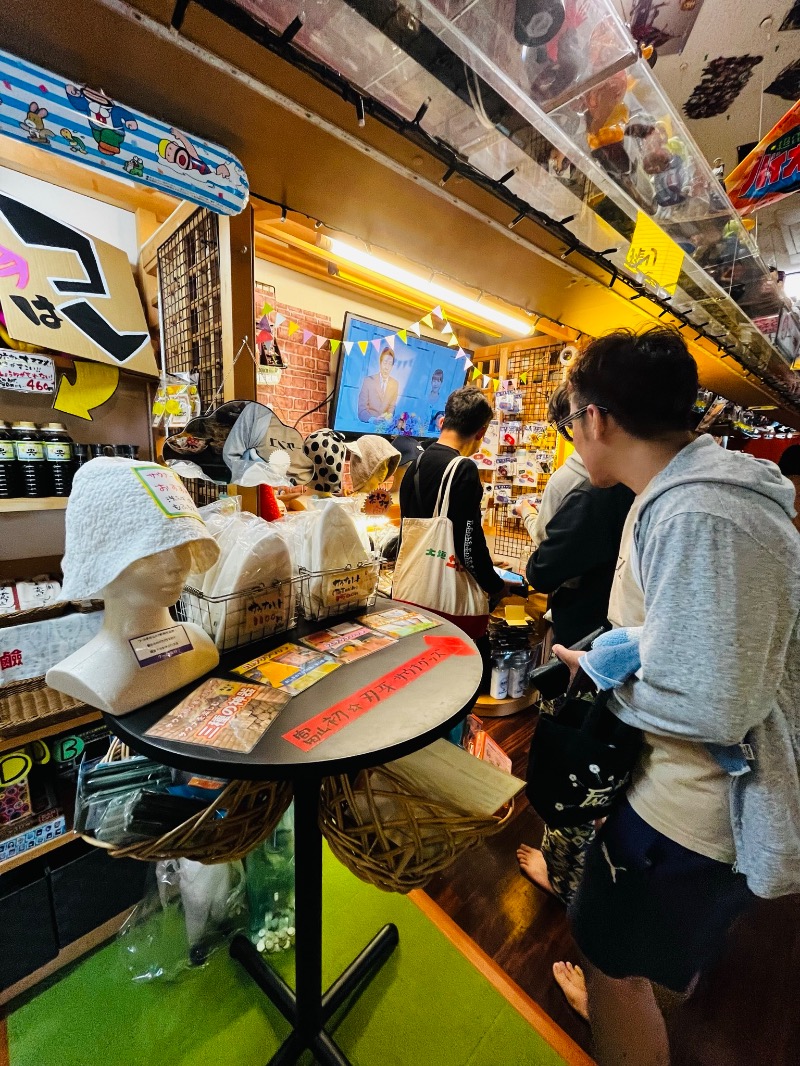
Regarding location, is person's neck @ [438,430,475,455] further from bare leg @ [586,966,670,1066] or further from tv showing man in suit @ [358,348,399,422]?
bare leg @ [586,966,670,1066]

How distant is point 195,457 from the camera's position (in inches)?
40.8

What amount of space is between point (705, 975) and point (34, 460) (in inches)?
102

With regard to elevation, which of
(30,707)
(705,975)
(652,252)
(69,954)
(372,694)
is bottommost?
(705,975)

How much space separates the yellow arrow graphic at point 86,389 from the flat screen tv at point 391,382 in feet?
4.71

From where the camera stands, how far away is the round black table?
1.87ft

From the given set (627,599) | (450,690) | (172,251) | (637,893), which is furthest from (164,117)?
(637,893)

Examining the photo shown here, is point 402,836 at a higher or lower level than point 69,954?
higher

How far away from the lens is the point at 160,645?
70cm

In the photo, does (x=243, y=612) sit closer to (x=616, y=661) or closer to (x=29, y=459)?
(x=616, y=661)

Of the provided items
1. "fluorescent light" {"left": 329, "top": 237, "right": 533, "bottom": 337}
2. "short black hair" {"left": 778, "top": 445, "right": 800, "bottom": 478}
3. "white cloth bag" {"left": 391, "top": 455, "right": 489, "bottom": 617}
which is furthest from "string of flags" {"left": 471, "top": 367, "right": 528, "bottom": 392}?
"short black hair" {"left": 778, "top": 445, "right": 800, "bottom": 478}

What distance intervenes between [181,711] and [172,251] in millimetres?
1456

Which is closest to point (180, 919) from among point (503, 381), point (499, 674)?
point (499, 674)

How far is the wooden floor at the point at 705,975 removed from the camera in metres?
1.18

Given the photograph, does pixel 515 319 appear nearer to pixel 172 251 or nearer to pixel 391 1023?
pixel 172 251
